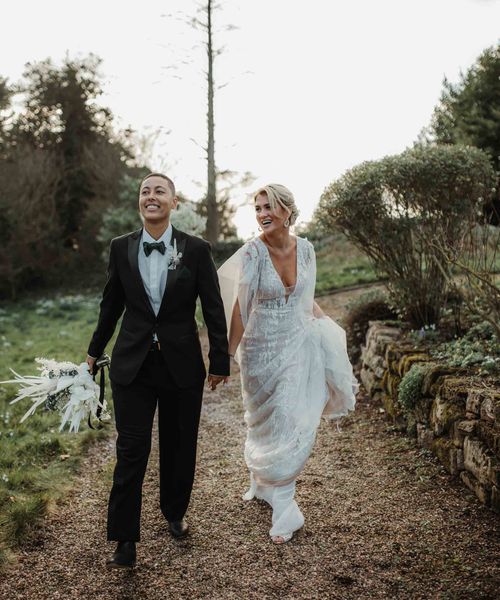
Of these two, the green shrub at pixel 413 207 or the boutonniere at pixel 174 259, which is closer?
the boutonniere at pixel 174 259

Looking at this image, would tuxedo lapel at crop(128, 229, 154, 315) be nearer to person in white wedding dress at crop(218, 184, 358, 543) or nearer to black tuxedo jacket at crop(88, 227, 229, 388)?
black tuxedo jacket at crop(88, 227, 229, 388)

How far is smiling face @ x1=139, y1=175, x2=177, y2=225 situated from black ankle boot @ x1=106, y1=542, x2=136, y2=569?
192 cm

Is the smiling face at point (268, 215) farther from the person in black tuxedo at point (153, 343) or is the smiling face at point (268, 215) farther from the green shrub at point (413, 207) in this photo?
the green shrub at point (413, 207)

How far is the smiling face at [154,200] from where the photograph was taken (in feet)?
12.3

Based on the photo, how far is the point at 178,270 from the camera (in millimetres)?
3719

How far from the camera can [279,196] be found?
4.18 m

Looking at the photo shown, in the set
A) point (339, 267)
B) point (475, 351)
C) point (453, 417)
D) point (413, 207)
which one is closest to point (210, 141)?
point (339, 267)

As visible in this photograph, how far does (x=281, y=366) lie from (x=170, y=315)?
93cm

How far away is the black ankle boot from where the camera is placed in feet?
11.6

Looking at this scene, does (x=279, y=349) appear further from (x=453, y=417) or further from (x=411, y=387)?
(x=411, y=387)

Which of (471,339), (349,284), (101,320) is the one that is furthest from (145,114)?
(101,320)

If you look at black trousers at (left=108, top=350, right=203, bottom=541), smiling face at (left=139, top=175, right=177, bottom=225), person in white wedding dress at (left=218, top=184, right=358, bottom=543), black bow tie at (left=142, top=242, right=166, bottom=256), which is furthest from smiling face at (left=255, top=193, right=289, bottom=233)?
black trousers at (left=108, top=350, right=203, bottom=541)

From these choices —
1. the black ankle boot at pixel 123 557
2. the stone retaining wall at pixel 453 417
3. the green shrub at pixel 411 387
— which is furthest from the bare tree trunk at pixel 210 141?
the black ankle boot at pixel 123 557

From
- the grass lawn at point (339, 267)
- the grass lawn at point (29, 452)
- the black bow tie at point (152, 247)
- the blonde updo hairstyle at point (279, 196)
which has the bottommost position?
the grass lawn at point (29, 452)
